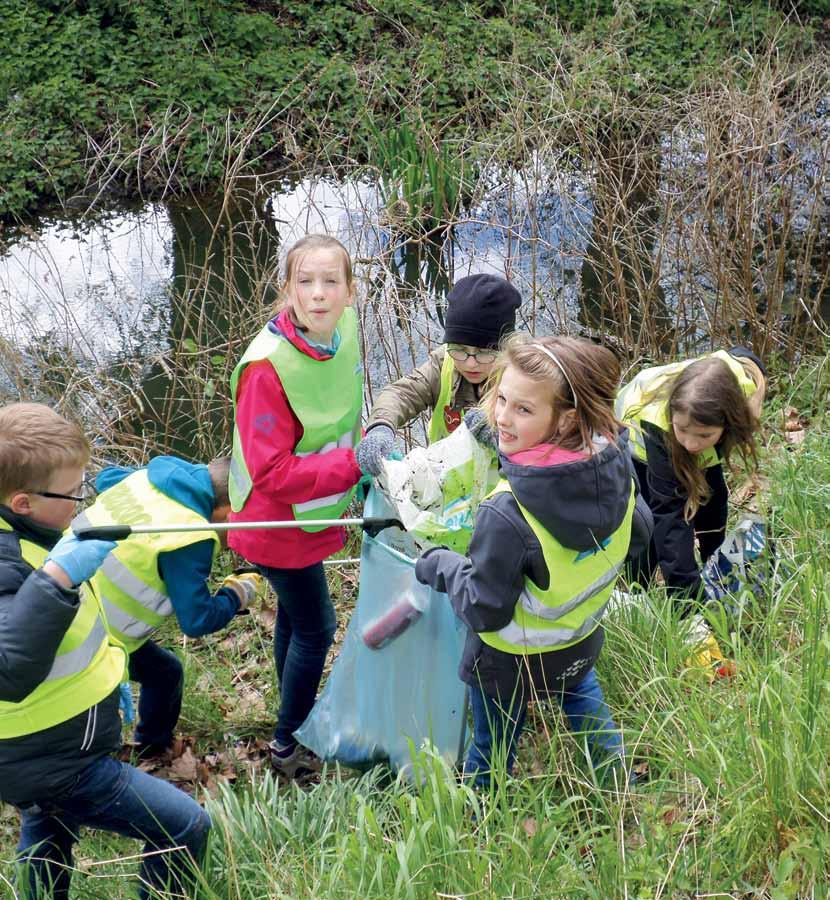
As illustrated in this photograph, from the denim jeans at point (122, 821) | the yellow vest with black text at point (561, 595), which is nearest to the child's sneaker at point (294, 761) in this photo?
the denim jeans at point (122, 821)

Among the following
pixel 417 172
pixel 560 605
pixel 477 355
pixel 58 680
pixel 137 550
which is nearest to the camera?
pixel 58 680

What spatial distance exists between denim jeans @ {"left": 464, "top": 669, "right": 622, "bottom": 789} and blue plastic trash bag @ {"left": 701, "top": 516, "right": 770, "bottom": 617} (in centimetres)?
77

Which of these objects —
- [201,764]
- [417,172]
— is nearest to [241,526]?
[201,764]

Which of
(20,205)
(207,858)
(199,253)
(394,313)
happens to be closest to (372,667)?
(207,858)

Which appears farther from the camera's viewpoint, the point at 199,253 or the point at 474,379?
the point at 199,253

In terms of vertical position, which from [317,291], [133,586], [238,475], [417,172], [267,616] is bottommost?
[267,616]

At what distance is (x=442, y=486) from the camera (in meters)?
2.64

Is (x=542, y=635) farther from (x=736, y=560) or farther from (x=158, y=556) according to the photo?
(x=736, y=560)

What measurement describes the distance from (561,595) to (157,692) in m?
1.50

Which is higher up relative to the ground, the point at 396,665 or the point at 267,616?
the point at 396,665

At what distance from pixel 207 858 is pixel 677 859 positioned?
106cm

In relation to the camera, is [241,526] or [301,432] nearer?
[241,526]

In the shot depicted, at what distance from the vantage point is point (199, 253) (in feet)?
23.5

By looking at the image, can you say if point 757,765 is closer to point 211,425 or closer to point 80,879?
point 80,879
